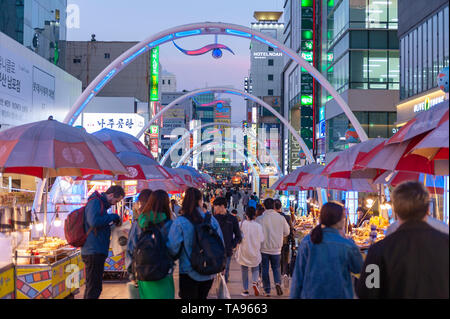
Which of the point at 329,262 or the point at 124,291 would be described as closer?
the point at 329,262

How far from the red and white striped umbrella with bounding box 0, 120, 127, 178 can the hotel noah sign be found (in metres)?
16.4

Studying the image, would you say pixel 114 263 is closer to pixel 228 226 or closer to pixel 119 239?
pixel 228 226

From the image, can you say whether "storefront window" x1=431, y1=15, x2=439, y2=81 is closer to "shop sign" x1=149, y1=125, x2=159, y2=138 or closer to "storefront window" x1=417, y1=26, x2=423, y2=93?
"storefront window" x1=417, y1=26, x2=423, y2=93

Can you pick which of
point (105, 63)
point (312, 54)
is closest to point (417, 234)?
point (312, 54)

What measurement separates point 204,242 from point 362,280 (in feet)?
7.61

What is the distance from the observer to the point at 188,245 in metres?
6.03

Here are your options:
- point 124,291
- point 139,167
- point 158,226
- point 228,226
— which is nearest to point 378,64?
point 139,167

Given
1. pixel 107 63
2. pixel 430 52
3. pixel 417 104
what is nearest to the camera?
pixel 430 52

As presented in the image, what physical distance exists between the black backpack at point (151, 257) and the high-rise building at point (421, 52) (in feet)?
56.7

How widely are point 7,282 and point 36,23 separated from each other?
22.9 metres

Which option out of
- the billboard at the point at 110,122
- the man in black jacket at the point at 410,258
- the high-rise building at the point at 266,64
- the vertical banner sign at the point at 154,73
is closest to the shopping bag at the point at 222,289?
the man in black jacket at the point at 410,258

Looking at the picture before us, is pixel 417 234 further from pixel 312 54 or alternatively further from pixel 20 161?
pixel 312 54

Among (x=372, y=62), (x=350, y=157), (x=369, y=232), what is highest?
(x=372, y=62)

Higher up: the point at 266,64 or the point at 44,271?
the point at 266,64
